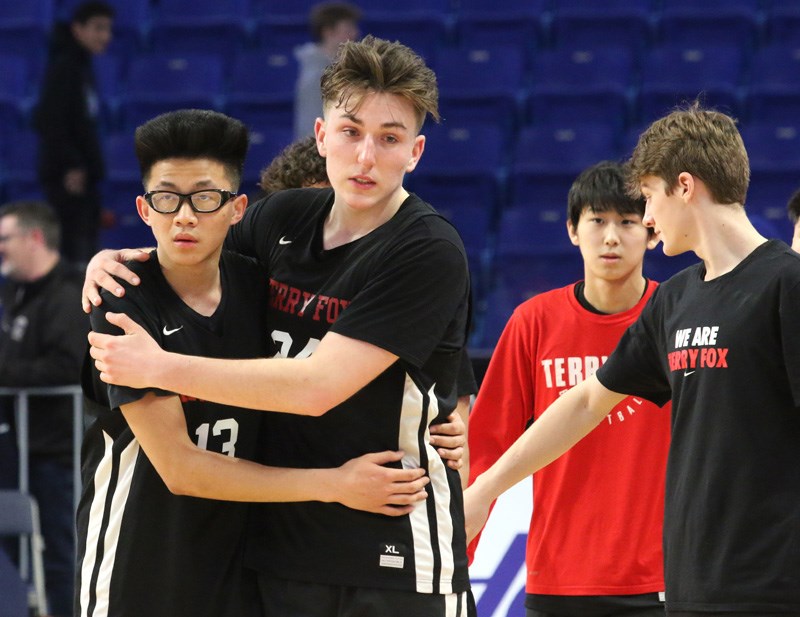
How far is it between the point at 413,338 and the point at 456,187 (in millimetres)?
6824

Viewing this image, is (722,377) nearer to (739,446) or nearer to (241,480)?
(739,446)

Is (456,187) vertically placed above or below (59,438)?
above

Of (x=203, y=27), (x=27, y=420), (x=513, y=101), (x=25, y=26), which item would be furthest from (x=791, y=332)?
(x=25, y=26)

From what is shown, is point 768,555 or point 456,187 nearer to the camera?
point 768,555

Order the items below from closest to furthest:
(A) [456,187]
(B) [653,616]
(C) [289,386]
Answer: (C) [289,386]
(B) [653,616]
(A) [456,187]

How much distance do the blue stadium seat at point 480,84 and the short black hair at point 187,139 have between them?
6.99 metres

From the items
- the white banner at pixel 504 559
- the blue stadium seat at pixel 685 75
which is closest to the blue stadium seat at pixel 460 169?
the blue stadium seat at pixel 685 75

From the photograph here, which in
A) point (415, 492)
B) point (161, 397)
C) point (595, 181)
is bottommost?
point (415, 492)

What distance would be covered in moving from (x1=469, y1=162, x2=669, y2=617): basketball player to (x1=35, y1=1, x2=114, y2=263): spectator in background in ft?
18.5

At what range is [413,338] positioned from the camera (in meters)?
3.09

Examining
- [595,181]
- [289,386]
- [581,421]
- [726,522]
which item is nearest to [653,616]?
[581,421]

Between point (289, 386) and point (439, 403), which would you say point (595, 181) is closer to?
point (439, 403)

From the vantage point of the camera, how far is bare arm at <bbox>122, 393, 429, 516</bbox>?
3.04 m

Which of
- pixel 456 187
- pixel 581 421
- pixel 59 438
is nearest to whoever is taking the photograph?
pixel 581 421
